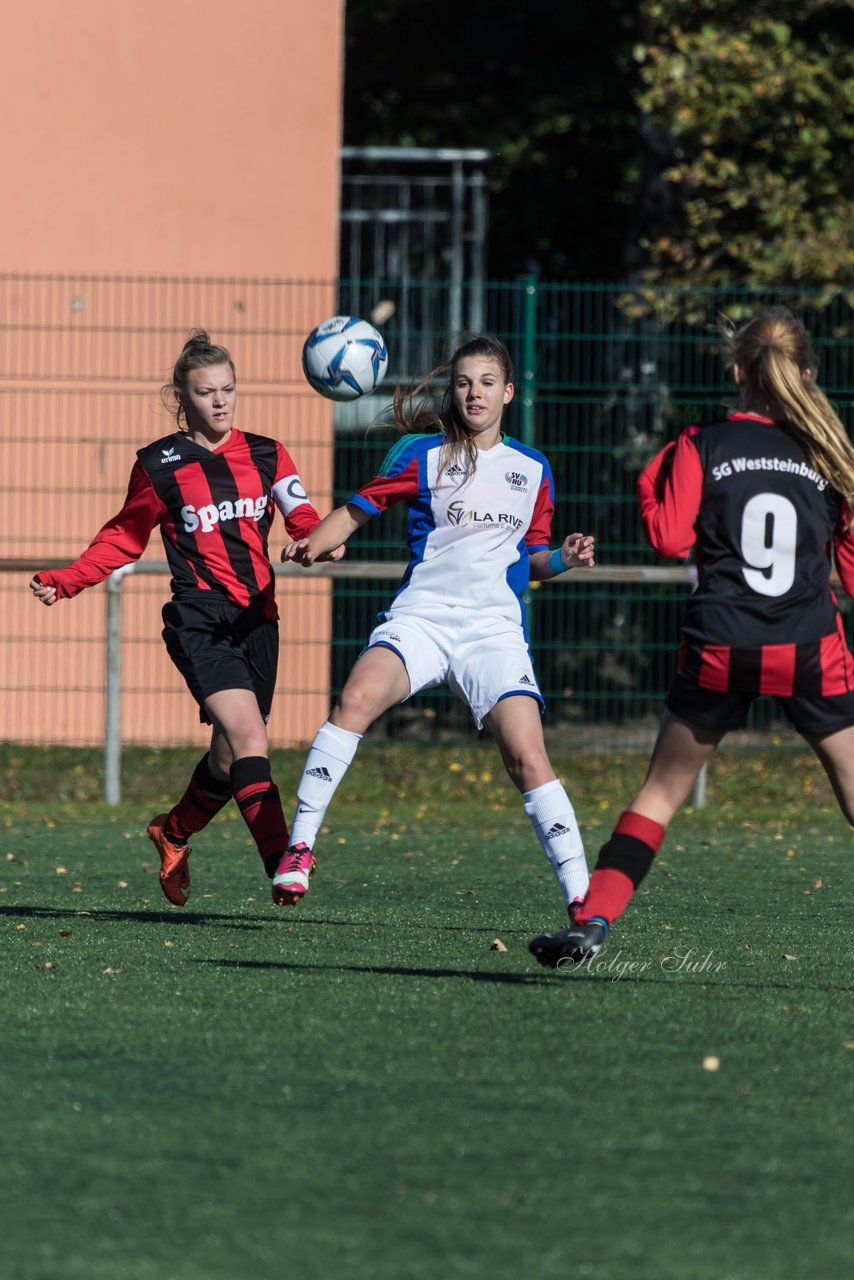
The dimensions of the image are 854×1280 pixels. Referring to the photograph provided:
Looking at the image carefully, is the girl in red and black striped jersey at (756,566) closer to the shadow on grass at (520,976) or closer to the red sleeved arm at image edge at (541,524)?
the shadow on grass at (520,976)

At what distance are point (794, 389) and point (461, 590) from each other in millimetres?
1403

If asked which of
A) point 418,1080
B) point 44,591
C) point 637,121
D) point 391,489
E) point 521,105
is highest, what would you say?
point 521,105

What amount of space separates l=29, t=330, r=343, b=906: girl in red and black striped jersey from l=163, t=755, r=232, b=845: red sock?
5 centimetres

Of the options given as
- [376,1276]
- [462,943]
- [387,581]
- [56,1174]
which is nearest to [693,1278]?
[376,1276]

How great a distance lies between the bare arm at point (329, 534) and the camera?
593 centimetres

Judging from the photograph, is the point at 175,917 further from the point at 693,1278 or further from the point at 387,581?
the point at 387,581

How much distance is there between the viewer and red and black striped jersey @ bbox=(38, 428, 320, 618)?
638cm

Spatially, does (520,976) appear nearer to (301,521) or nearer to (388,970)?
(388,970)

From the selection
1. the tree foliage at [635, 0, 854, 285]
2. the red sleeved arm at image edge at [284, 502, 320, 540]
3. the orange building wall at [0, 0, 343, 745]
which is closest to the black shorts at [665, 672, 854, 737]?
the red sleeved arm at image edge at [284, 502, 320, 540]

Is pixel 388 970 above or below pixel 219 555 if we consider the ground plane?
below

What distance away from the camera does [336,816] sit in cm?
1041

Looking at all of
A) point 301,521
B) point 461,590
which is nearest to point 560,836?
point 461,590

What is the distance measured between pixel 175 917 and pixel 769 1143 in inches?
135

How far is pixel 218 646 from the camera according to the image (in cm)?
635
